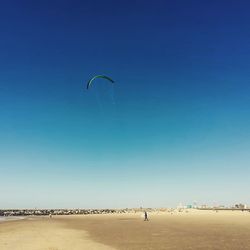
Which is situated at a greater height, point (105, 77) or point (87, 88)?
point (105, 77)

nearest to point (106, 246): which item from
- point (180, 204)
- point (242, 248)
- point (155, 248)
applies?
point (155, 248)

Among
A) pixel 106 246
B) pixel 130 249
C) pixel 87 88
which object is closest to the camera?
pixel 87 88

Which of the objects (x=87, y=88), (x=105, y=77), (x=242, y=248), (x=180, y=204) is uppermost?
(x=180, y=204)

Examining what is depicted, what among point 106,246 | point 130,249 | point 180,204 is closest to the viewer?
point 130,249

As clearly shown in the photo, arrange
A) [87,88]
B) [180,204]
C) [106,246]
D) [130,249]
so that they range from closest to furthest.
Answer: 1. [87,88]
2. [130,249]
3. [106,246]
4. [180,204]

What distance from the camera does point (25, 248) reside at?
856 inches

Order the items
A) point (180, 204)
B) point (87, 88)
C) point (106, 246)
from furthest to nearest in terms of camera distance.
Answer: point (180, 204), point (106, 246), point (87, 88)

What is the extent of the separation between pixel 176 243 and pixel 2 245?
1242cm

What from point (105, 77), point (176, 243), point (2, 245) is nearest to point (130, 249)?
point (176, 243)

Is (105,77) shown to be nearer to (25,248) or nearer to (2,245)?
(25,248)

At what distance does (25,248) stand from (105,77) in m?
12.3

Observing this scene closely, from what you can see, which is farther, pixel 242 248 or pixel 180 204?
pixel 180 204

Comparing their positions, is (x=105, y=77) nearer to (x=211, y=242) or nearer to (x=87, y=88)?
(x=87, y=88)

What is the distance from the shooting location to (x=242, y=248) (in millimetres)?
21281
